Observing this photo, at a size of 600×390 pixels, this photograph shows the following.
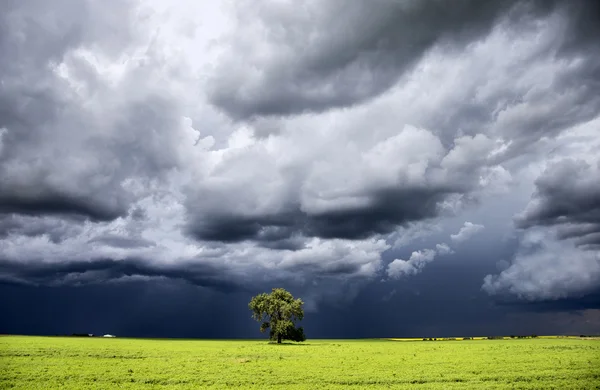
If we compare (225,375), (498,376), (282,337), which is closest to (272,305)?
(282,337)

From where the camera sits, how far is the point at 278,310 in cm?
12781

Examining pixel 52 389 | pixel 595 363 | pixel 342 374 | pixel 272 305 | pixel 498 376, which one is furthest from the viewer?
pixel 272 305

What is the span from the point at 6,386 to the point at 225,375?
858 inches

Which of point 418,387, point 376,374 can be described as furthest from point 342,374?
point 418,387

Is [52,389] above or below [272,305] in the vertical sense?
below

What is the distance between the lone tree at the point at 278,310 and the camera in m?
126

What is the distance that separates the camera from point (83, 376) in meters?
48.4

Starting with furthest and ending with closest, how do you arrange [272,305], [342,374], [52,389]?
[272,305] < [342,374] < [52,389]

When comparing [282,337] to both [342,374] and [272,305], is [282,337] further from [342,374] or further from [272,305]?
[342,374]

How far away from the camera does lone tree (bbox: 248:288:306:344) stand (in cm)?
12631

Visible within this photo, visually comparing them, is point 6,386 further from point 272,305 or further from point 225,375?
point 272,305

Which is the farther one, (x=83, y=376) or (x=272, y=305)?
(x=272, y=305)

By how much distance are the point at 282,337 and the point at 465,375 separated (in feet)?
298

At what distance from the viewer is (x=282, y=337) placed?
132 metres
